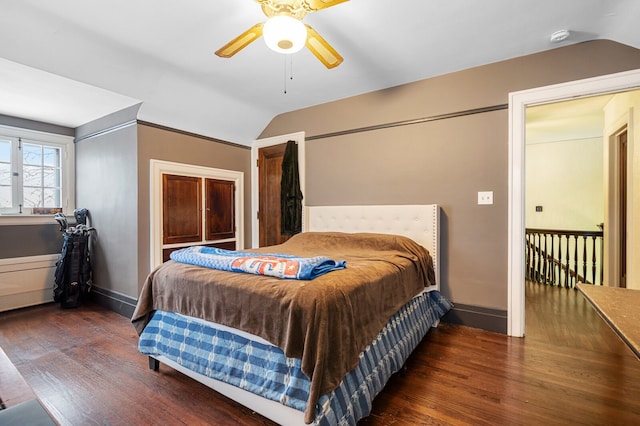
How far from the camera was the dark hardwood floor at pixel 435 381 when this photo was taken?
1.68 m

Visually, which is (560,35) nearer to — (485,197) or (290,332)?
(485,197)

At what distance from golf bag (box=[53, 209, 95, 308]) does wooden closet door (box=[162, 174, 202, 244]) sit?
46.0 inches

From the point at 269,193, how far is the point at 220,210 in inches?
28.6

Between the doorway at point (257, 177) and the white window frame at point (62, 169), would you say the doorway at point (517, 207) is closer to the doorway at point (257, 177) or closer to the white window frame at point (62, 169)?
the doorway at point (257, 177)

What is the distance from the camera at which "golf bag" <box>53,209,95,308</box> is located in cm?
364

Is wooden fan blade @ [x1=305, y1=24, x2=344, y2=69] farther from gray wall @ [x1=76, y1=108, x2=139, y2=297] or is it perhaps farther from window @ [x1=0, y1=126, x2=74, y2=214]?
window @ [x1=0, y1=126, x2=74, y2=214]

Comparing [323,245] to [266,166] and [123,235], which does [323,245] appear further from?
[123,235]


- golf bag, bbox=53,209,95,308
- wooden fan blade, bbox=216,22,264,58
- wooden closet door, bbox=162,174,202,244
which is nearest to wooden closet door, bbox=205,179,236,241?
wooden closet door, bbox=162,174,202,244

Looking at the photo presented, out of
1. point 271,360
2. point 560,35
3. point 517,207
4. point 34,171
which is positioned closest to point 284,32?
point 271,360

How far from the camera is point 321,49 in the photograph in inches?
82.4

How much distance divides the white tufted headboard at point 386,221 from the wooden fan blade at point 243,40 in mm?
2103

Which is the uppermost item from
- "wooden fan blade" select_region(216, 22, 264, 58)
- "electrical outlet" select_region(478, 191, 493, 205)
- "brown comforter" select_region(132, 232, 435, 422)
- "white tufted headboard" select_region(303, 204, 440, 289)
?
"wooden fan blade" select_region(216, 22, 264, 58)

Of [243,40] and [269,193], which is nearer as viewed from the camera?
[243,40]

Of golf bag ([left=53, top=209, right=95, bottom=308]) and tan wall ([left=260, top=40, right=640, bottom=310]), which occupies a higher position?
tan wall ([left=260, top=40, right=640, bottom=310])
